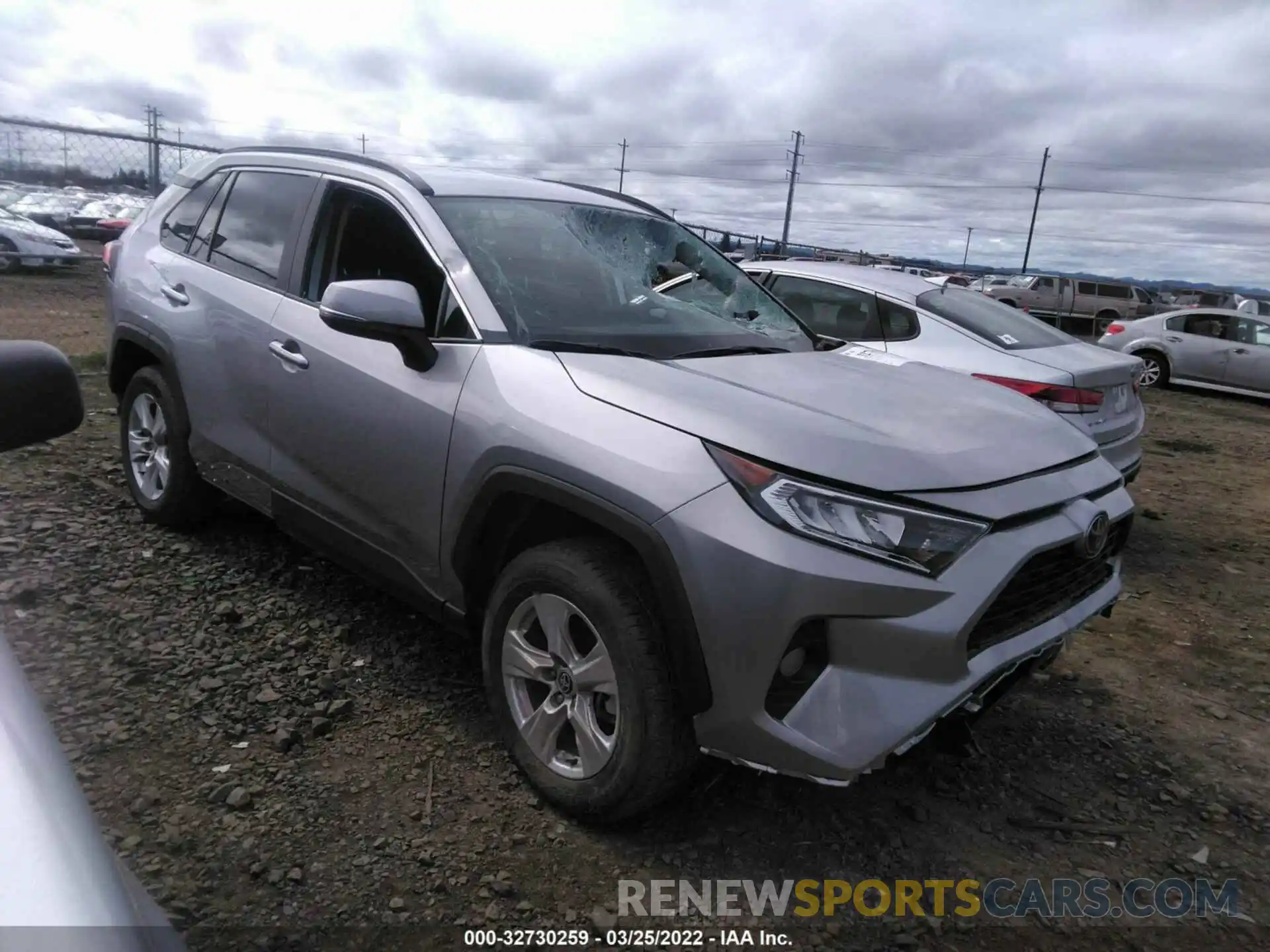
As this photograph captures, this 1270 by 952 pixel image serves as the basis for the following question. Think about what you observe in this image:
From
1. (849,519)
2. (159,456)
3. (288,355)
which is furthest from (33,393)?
(159,456)

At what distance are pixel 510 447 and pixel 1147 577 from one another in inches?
158

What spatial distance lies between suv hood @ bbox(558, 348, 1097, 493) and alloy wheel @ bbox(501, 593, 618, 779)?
60 centimetres

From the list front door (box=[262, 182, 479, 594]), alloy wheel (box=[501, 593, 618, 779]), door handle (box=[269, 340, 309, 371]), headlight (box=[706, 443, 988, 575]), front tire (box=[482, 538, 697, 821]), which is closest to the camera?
headlight (box=[706, 443, 988, 575])

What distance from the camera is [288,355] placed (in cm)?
324

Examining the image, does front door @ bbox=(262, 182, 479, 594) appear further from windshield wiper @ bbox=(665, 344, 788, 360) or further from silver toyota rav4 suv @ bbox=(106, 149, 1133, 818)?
windshield wiper @ bbox=(665, 344, 788, 360)

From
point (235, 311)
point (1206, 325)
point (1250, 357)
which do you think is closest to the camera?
point (235, 311)

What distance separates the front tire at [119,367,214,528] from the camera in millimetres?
3971

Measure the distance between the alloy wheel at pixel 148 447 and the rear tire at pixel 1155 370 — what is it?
14.3 meters

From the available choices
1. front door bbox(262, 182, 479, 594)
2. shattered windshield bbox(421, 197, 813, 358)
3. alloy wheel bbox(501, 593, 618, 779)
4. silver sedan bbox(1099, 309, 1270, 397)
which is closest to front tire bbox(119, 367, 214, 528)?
front door bbox(262, 182, 479, 594)

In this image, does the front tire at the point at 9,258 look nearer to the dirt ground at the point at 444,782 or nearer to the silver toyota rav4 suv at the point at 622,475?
the dirt ground at the point at 444,782

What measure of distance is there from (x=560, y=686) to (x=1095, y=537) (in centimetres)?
153

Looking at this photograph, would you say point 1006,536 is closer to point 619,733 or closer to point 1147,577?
point 619,733

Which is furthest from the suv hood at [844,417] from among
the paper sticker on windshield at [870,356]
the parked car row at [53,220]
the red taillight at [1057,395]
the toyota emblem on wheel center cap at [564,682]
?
the parked car row at [53,220]

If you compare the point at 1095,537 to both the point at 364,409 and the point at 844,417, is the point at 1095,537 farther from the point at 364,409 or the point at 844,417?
the point at 364,409
